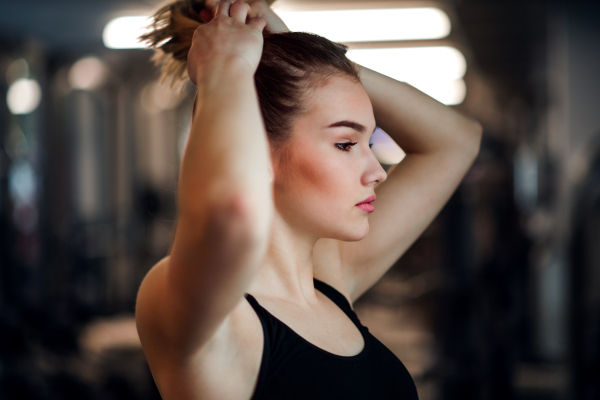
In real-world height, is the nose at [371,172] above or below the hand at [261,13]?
below

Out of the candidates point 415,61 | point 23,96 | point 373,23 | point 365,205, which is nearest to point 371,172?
point 365,205

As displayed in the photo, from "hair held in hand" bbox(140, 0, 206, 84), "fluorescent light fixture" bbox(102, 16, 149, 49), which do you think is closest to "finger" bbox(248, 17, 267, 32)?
"hair held in hand" bbox(140, 0, 206, 84)

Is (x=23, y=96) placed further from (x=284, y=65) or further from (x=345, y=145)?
(x=345, y=145)

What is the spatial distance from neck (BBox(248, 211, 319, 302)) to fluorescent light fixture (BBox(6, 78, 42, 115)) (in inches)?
151

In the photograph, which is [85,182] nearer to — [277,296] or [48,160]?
[48,160]

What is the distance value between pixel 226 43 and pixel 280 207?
1.11ft

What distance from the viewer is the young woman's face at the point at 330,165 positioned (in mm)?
918

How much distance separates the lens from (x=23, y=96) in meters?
4.29

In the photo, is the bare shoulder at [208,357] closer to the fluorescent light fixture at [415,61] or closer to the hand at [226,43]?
the hand at [226,43]

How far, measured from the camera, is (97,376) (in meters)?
3.50

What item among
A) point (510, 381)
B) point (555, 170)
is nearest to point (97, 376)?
point (510, 381)

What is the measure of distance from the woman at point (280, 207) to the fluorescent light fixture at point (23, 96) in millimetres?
3580

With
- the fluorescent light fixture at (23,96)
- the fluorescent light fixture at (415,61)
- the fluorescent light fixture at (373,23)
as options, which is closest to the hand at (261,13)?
the fluorescent light fixture at (373,23)

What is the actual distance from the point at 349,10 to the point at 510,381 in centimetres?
250
